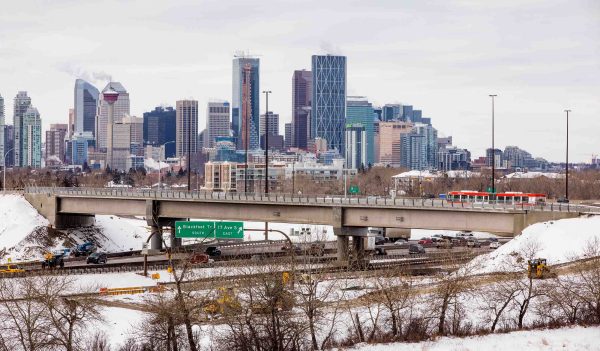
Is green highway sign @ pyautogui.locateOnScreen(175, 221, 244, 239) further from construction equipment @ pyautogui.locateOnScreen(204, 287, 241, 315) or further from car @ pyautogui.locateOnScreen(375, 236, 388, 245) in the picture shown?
construction equipment @ pyautogui.locateOnScreen(204, 287, 241, 315)

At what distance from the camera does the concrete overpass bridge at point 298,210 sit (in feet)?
285

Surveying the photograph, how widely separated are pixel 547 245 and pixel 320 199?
88.5 feet

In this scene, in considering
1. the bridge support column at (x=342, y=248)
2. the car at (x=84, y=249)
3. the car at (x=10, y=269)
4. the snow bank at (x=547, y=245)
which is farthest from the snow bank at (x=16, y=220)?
the snow bank at (x=547, y=245)

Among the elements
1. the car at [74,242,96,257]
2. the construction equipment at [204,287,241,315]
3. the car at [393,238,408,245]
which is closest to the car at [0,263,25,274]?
the car at [74,242,96,257]

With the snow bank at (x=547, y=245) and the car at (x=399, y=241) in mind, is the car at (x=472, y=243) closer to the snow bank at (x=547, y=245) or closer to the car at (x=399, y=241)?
the car at (x=399, y=241)

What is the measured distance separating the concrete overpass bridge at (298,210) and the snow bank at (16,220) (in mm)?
1307

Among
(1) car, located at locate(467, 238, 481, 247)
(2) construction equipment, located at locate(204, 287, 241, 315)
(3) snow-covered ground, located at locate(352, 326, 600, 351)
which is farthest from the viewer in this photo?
(1) car, located at locate(467, 238, 481, 247)

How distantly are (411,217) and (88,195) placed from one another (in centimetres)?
4013

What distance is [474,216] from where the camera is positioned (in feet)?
286

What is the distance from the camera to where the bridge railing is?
286ft

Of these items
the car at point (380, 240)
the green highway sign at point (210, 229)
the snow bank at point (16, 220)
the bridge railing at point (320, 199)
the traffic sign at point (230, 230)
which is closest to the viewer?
the bridge railing at point (320, 199)

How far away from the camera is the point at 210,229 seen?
98.8 meters

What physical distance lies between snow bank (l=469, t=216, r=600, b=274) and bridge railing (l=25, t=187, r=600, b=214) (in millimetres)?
4109

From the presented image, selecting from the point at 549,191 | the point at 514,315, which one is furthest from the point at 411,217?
the point at 549,191
